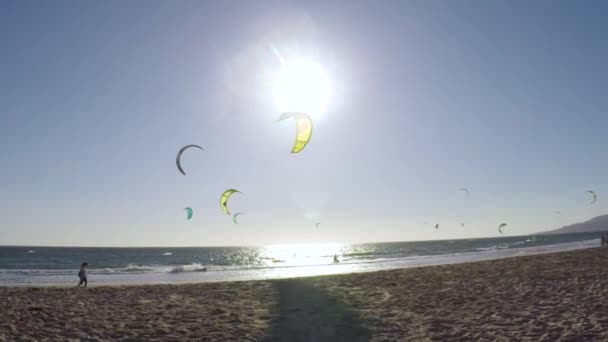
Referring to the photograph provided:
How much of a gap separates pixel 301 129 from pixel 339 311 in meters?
5.54

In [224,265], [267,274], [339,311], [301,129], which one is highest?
[301,129]

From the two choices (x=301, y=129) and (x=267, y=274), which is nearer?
(x=301, y=129)

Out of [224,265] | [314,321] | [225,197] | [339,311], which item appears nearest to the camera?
[314,321]

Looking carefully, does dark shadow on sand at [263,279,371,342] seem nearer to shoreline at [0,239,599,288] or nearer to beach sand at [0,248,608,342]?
beach sand at [0,248,608,342]

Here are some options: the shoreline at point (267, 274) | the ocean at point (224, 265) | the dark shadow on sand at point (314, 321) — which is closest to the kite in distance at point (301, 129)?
the dark shadow on sand at point (314, 321)

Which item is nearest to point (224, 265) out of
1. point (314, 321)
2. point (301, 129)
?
point (301, 129)

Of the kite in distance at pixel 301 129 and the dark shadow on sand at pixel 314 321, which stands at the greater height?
the kite in distance at pixel 301 129

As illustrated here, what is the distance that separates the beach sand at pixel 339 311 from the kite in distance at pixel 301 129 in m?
4.57

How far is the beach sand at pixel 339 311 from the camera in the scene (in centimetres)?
805

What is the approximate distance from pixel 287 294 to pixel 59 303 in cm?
700

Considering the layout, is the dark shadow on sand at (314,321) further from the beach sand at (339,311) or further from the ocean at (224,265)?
the ocean at (224,265)

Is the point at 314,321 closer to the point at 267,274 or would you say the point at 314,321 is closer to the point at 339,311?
the point at 339,311

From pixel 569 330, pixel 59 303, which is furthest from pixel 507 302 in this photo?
pixel 59 303

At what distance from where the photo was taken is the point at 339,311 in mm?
10328
